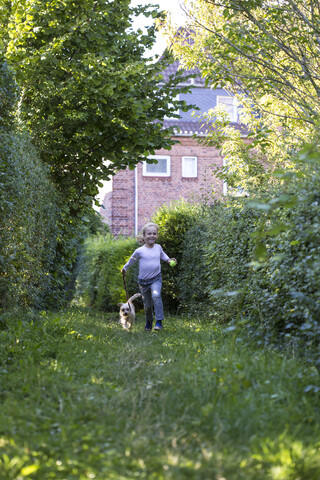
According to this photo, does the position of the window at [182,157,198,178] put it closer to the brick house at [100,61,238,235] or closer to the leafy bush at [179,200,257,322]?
the brick house at [100,61,238,235]

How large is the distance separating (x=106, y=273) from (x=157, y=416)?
14153 mm

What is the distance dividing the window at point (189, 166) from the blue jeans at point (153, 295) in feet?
54.2

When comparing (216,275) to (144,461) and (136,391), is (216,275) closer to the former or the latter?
(136,391)

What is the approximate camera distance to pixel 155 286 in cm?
927

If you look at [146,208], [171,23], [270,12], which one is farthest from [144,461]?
[146,208]

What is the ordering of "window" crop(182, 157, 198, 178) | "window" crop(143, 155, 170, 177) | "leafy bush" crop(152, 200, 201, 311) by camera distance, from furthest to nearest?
"window" crop(182, 157, 198, 178) < "window" crop(143, 155, 170, 177) < "leafy bush" crop(152, 200, 201, 311)

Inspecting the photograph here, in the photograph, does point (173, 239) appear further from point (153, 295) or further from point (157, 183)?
point (157, 183)

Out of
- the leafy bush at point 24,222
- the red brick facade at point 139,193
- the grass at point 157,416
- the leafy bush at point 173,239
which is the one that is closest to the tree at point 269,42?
the leafy bush at point 24,222

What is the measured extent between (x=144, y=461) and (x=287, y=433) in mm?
916

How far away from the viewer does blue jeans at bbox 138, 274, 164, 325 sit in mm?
8969

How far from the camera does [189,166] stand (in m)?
25.9

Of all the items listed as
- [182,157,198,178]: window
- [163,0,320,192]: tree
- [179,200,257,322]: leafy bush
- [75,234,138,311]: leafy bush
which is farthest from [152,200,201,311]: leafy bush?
[182,157,198,178]: window

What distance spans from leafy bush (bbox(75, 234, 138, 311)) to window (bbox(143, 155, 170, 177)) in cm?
545

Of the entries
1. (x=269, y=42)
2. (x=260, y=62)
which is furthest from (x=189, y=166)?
(x=269, y=42)
